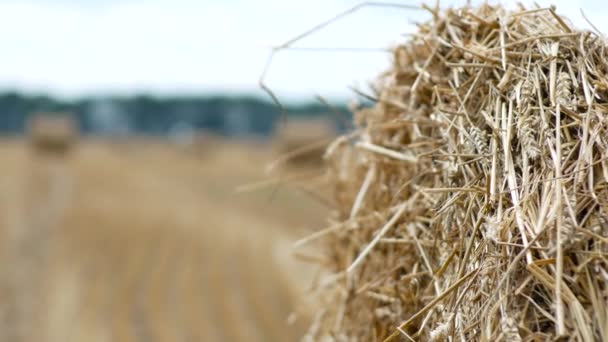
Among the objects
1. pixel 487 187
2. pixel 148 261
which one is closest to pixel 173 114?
pixel 148 261

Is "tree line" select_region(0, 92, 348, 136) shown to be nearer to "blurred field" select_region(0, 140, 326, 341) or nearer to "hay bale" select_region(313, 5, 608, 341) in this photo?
"blurred field" select_region(0, 140, 326, 341)

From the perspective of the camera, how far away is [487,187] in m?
2.15

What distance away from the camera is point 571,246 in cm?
192

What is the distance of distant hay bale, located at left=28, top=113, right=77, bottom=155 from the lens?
2305 centimetres

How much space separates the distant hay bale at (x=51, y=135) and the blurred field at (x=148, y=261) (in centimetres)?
508

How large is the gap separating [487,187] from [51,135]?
22288 millimetres

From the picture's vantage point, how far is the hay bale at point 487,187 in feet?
6.38

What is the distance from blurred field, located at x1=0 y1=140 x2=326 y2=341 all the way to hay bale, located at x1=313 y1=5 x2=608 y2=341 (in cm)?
72

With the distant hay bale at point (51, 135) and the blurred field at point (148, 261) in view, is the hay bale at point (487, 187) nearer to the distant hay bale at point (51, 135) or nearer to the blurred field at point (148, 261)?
the blurred field at point (148, 261)

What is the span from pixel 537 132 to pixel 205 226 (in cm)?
1047

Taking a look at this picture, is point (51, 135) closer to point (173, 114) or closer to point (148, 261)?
point (148, 261)

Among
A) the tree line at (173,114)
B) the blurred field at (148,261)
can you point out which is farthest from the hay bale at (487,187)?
the tree line at (173,114)

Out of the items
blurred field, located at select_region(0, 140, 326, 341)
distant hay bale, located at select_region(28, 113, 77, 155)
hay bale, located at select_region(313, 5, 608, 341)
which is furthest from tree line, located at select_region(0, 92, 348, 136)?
hay bale, located at select_region(313, 5, 608, 341)

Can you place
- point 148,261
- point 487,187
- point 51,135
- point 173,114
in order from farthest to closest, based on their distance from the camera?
point 173,114 < point 51,135 < point 148,261 < point 487,187
